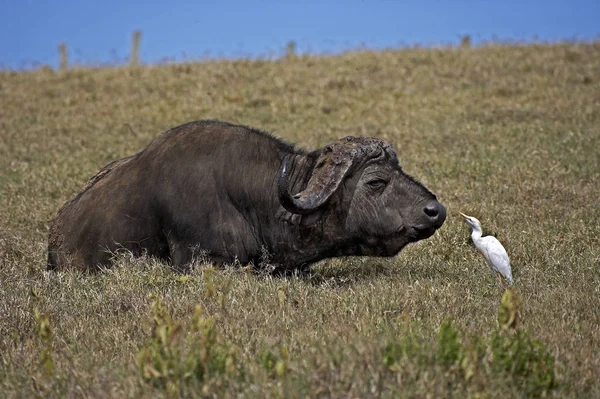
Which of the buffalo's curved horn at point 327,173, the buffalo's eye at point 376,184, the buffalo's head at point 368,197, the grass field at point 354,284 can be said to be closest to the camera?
the grass field at point 354,284

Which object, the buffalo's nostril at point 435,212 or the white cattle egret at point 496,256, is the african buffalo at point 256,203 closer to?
the buffalo's nostril at point 435,212

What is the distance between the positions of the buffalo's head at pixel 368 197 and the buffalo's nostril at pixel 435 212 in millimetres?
25

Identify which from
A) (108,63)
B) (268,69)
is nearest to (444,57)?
(268,69)

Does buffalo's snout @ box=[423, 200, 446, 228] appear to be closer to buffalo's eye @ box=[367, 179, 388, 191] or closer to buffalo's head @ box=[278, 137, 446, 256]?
buffalo's head @ box=[278, 137, 446, 256]

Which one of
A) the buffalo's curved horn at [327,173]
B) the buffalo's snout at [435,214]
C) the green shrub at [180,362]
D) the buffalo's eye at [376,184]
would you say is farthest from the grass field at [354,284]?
the buffalo's eye at [376,184]

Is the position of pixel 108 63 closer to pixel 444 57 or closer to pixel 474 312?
pixel 444 57

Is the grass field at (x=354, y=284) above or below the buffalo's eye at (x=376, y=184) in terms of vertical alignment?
below

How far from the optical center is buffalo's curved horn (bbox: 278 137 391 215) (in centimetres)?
674

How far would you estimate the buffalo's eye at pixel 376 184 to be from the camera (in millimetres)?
7051

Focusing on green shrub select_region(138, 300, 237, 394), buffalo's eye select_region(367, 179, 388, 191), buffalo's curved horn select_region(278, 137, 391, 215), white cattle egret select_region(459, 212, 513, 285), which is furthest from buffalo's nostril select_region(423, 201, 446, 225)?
green shrub select_region(138, 300, 237, 394)

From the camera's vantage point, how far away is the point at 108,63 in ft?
85.6

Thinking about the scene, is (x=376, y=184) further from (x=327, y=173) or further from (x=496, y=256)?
(x=496, y=256)

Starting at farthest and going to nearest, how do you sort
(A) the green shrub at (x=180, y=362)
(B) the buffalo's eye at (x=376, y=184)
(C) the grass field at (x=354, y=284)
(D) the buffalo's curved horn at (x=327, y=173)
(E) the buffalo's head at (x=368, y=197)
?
1. (B) the buffalo's eye at (x=376, y=184)
2. (E) the buffalo's head at (x=368, y=197)
3. (D) the buffalo's curved horn at (x=327, y=173)
4. (C) the grass field at (x=354, y=284)
5. (A) the green shrub at (x=180, y=362)

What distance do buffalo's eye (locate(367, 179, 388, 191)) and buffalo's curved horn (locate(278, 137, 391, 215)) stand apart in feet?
0.72
